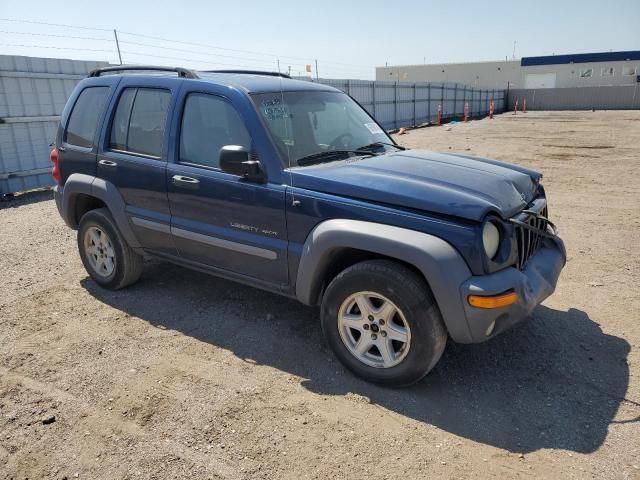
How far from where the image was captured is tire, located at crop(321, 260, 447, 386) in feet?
9.59

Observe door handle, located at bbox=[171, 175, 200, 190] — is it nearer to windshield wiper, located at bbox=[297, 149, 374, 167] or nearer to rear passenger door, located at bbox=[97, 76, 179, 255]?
rear passenger door, located at bbox=[97, 76, 179, 255]

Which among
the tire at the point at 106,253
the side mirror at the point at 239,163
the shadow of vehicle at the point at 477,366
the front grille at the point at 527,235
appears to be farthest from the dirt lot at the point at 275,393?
the side mirror at the point at 239,163

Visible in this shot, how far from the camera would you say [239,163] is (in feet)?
11.0

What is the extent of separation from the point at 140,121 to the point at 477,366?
3.33 meters

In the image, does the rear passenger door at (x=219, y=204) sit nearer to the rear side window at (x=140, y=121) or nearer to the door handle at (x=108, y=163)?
the rear side window at (x=140, y=121)

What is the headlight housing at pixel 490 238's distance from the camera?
285cm

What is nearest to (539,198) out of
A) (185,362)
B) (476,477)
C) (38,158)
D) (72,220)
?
(476,477)

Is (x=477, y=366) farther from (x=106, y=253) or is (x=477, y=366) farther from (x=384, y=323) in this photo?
(x=106, y=253)

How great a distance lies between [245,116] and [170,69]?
3.64 ft

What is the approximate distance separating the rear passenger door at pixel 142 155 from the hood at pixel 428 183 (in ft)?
4.36

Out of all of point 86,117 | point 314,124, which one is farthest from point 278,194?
point 86,117

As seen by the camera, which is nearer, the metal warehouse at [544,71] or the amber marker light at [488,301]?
the amber marker light at [488,301]

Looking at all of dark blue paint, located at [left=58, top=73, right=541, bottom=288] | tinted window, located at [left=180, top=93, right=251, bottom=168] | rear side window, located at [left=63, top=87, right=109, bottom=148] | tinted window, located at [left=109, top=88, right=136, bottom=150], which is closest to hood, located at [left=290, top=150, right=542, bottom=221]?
dark blue paint, located at [left=58, top=73, right=541, bottom=288]

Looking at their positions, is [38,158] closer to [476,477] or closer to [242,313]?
[242,313]
